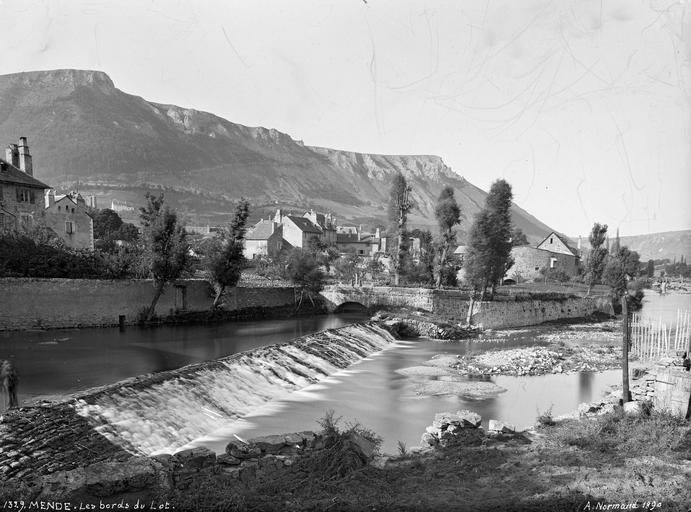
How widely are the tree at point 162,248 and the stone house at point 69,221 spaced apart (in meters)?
19.1

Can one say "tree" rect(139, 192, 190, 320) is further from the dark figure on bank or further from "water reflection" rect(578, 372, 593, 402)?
"water reflection" rect(578, 372, 593, 402)

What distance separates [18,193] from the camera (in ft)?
144

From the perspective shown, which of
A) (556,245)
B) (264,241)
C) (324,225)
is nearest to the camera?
(264,241)

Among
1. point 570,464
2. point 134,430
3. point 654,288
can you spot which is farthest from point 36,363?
point 654,288

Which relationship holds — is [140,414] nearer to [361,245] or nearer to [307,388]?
[307,388]

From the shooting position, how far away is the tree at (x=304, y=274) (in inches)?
1949

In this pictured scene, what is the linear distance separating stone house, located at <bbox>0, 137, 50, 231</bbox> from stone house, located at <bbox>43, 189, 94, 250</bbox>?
20.7 feet

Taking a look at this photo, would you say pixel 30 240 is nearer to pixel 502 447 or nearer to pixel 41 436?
pixel 41 436

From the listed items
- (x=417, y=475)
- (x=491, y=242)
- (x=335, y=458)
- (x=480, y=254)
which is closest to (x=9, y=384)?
(x=335, y=458)

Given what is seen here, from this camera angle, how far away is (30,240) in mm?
34875

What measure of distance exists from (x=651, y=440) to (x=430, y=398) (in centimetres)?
1015

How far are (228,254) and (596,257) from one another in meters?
48.2

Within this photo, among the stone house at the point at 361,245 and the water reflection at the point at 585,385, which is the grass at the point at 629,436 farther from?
the stone house at the point at 361,245

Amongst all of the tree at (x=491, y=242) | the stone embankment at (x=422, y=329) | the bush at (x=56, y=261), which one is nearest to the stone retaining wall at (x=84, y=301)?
the bush at (x=56, y=261)
